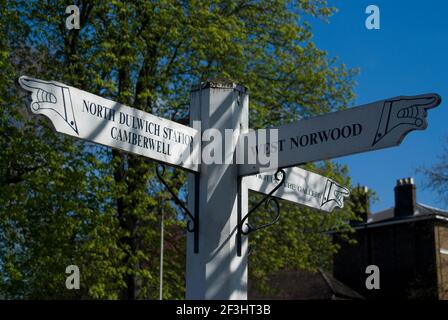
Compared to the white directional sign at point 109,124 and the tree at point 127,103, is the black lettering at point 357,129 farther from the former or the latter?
the tree at point 127,103

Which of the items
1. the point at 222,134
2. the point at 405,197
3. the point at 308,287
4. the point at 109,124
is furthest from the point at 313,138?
the point at 405,197

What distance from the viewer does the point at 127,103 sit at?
1596 cm

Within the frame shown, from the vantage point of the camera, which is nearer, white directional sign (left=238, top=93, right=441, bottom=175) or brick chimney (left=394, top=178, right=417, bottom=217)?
white directional sign (left=238, top=93, right=441, bottom=175)

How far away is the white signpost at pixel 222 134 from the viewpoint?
401cm

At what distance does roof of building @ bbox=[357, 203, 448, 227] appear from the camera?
3714 centimetres

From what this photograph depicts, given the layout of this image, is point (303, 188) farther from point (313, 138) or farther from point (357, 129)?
point (357, 129)

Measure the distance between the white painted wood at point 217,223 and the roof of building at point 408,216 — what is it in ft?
110

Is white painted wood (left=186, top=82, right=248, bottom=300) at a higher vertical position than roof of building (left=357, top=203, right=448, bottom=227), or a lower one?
lower

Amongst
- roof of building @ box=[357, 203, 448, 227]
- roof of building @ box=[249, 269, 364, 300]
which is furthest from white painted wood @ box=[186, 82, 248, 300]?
roof of building @ box=[357, 203, 448, 227]

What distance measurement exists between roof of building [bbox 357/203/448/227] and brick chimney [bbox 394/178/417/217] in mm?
296

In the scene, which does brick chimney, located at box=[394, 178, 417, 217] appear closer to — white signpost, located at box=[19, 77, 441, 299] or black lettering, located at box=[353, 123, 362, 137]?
white signpost, located at box=[19, 77, 441, 299]

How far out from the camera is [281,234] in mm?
19094

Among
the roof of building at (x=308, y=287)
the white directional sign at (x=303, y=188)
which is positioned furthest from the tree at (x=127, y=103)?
the roof of building at (x=308, y=287)
